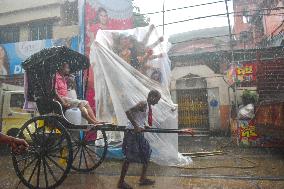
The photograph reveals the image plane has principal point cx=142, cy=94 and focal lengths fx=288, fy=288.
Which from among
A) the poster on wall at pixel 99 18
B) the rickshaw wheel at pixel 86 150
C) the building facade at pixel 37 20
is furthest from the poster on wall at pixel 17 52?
the rickshaw wheel at pixel 86 150

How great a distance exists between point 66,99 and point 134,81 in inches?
69.2

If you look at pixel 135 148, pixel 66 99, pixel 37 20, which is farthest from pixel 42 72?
pixel 37 20

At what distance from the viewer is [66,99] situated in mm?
5633

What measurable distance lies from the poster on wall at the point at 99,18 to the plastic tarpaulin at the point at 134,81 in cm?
332

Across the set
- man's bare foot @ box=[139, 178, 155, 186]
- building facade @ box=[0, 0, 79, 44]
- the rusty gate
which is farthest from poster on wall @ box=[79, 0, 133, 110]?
the rusty gate

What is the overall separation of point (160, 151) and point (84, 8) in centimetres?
728

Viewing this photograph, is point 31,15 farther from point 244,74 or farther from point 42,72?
point 42,72

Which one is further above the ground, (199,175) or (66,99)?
(66,99)

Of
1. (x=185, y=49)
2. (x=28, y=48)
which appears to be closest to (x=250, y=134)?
(x=28, y=48)

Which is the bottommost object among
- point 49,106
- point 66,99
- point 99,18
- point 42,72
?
point 49,106

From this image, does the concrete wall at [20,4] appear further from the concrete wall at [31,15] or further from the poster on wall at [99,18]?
the poster on wall at [99,18]

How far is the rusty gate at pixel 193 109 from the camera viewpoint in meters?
17.0

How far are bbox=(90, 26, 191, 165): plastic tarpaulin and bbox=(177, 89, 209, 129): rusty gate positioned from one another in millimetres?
10122

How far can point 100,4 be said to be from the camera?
12047 millimetres
